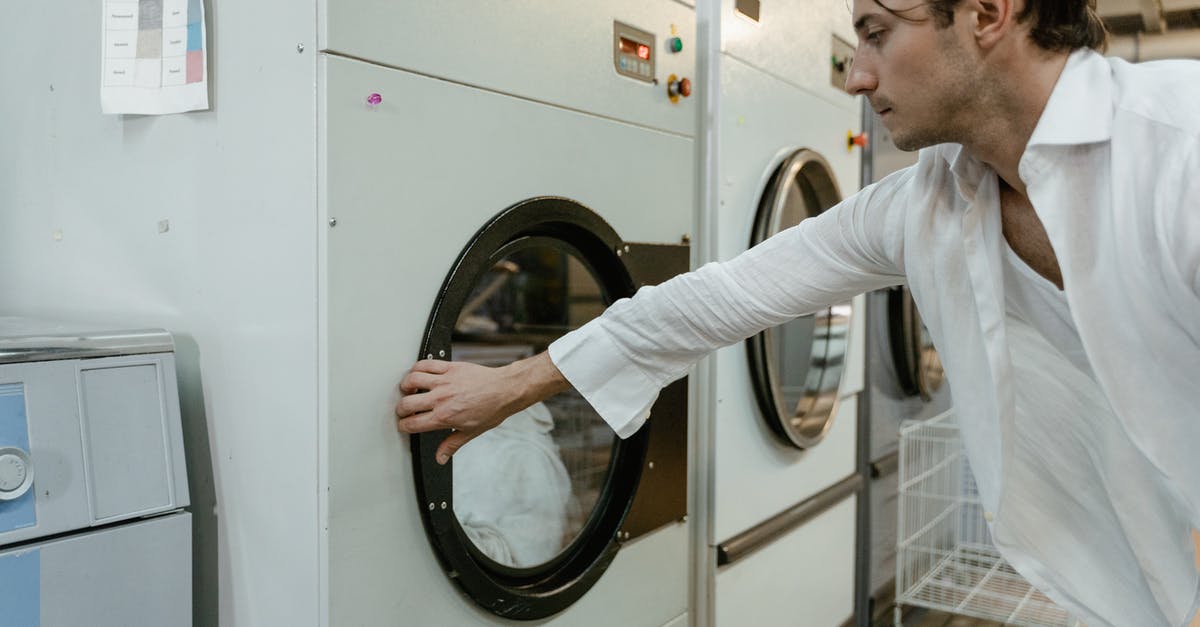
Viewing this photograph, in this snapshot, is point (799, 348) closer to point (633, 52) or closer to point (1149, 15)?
point (633, 52)

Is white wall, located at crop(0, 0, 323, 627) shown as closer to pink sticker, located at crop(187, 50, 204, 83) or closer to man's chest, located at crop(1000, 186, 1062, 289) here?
pink sticker, located at crop(187, 50, 204, 83)

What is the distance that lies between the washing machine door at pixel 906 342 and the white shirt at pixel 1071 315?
1.75 metres

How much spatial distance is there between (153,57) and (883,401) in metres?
2.43

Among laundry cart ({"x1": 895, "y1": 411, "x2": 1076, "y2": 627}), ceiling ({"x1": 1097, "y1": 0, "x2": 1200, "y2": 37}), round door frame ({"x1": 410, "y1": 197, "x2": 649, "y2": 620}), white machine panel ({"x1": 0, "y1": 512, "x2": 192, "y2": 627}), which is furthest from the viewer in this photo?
ceiling ({"x1": 1097, "y1": 0, "x2": 1200, "y2": 37})

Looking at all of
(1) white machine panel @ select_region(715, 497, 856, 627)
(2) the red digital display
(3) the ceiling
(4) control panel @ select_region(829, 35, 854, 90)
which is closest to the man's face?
(2) the red digital display

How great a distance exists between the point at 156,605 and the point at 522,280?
1.50 meters

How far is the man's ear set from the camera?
3.47ft

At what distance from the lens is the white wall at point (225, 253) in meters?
1.21

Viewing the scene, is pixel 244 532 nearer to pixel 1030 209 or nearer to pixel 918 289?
pixel 918 289

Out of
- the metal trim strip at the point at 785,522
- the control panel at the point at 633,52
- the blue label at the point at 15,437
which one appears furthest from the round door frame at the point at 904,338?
the blue label at the point at 15,437

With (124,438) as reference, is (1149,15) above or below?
above

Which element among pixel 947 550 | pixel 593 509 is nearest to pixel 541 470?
pixel 593 509

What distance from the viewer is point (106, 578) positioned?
118 centimetres

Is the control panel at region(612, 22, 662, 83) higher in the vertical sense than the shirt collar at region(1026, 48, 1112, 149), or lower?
higher
